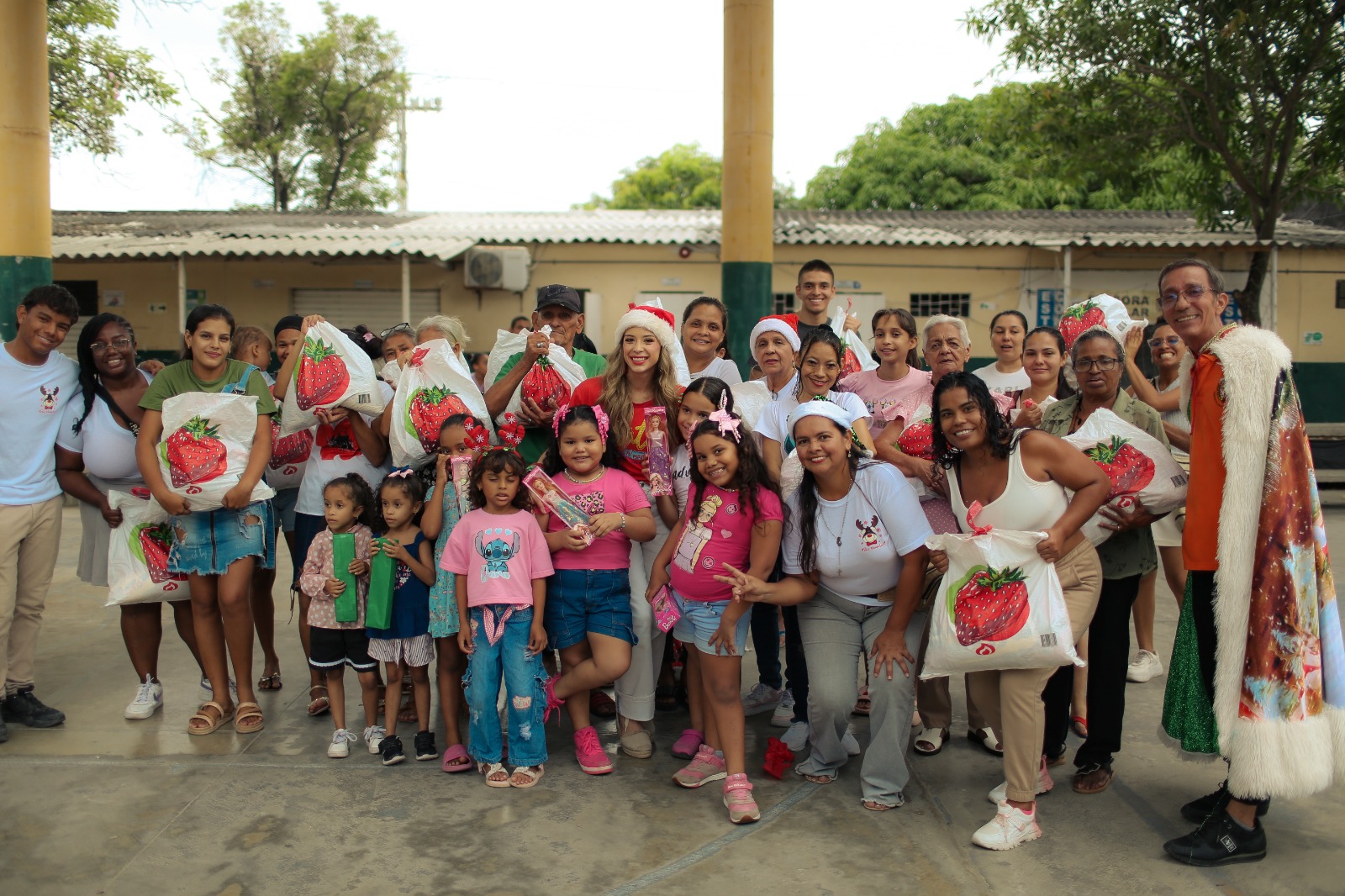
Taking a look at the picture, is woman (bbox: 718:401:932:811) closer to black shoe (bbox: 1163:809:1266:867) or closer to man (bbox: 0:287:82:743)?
black shoe (bbox: 1163:809:1266:867)

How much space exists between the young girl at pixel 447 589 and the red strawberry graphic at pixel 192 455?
91 centimetres

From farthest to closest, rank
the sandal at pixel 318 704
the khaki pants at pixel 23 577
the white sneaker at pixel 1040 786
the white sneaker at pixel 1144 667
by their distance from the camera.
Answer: the white sneaker at pixel 1144 667, the sandal at pixel 318 704, the khaki pants at pixel 23 577, the white sneaker at pixel 1040 786

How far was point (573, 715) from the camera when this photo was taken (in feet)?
14.3

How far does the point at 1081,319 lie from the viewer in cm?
500

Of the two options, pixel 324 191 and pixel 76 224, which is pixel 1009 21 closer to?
pixel 76 224

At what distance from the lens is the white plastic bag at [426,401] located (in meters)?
4.46

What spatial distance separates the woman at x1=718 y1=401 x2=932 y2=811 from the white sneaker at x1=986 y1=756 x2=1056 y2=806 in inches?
13.0

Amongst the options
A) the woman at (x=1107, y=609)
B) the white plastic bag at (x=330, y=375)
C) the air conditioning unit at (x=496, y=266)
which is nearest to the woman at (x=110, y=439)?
the white plastic bag at (x=330, y=375)

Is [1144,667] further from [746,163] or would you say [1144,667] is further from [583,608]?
[746,163]

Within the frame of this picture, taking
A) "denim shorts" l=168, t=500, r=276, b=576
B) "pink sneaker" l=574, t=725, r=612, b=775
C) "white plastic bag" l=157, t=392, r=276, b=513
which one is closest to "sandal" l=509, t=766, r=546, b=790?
"pink sneaker" l=574, t=725, r=612, b=775

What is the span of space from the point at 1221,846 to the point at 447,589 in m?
2.91

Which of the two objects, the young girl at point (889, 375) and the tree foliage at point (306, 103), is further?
the tree foliage at point (306, 103)

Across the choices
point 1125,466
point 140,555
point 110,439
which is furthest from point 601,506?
point 110,439

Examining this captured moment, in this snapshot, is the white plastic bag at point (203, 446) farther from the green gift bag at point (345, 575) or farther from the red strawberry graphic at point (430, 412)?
the red strawberry graphic at point (430, 412)
